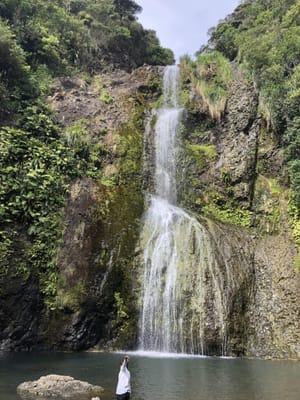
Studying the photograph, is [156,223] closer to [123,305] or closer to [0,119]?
[123,305]

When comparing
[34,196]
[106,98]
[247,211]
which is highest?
[106,98]

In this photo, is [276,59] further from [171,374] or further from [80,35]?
[171,374]

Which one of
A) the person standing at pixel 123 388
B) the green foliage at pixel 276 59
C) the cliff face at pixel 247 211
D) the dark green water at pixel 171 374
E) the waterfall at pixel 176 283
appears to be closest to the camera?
the person standing at pixel 123 388

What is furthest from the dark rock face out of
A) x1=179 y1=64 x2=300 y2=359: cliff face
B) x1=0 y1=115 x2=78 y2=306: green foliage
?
x1=179 y1=64 x2=300 y2=359: cliff face

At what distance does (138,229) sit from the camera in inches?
741

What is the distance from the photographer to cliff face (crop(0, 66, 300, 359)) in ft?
53.5

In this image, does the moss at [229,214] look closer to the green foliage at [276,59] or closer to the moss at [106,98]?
the green foliage at [276,59]

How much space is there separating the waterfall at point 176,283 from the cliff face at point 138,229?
1.46 feet

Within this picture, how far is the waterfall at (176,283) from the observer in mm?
16266

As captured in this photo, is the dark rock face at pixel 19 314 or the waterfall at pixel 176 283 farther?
→ the waterfall at pixel 176 283

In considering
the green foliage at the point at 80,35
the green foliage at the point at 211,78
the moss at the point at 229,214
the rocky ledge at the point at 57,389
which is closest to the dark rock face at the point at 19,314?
the rocky ledge at the point at 57,389

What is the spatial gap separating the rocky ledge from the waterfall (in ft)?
23.5

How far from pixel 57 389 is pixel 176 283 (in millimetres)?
8630

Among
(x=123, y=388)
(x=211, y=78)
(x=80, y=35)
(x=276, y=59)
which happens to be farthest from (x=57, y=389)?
(x=80, y=35)
